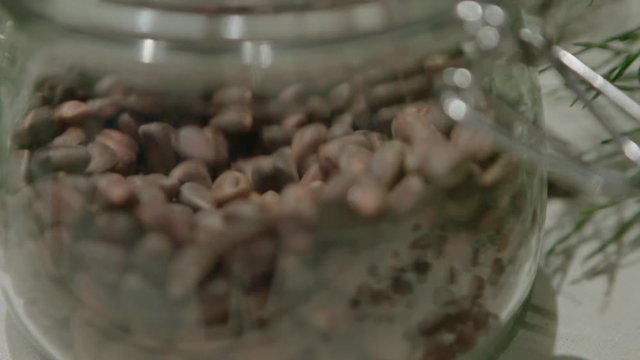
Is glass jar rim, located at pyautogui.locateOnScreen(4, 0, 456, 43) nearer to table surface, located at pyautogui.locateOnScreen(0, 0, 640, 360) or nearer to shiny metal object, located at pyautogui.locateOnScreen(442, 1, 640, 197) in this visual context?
shiny metal object, located at pyautogui.locateOnScreen(442, 1, 640, 197)

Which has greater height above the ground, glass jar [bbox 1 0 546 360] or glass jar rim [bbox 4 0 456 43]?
glass jar rim [bbox 4 0 456 43]

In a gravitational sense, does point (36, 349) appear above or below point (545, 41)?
below

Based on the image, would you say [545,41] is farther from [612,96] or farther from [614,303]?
[614,303]

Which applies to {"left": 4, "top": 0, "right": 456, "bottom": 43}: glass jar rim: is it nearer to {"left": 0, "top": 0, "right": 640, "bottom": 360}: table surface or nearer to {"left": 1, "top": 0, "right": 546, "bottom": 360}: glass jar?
{"left": 1, "top": 0, "right": 546, "bottom": 360}: glass jar

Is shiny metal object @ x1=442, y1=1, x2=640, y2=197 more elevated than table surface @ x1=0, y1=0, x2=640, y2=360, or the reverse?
shiny metal object @ x1=442, y1=1, x2=640, y2=197

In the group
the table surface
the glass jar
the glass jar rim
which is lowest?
the table surface

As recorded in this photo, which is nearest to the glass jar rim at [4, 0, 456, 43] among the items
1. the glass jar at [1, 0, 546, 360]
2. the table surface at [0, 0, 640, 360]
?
the glass jar at [1, 0, 546, 360]

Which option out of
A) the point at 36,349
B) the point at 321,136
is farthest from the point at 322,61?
the point at 36,349
